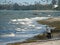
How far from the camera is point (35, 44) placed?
A: 68.0 feet

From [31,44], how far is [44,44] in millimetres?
1260

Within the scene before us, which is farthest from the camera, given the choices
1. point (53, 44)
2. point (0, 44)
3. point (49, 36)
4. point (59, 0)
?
point (59, 0)

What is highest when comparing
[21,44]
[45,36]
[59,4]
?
[21,44]

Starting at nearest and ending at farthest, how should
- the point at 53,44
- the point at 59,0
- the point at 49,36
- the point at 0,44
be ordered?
the point at 53,44 → the point at 0,44 → the point at 49,36 → the point at 59,0

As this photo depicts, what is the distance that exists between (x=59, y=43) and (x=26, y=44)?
3.04 metres

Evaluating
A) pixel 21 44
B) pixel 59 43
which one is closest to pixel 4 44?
pixel 21 44

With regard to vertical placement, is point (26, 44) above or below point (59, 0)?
above

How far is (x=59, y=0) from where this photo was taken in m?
171

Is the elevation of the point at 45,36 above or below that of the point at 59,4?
above

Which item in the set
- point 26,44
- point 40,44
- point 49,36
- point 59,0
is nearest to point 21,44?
point 26,44

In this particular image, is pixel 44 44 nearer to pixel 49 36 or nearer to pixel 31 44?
pixel 31 44

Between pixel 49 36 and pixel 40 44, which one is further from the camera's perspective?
pixel 49 36

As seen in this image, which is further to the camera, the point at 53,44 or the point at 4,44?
the point at 4,44

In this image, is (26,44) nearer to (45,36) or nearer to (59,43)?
(59,43)
